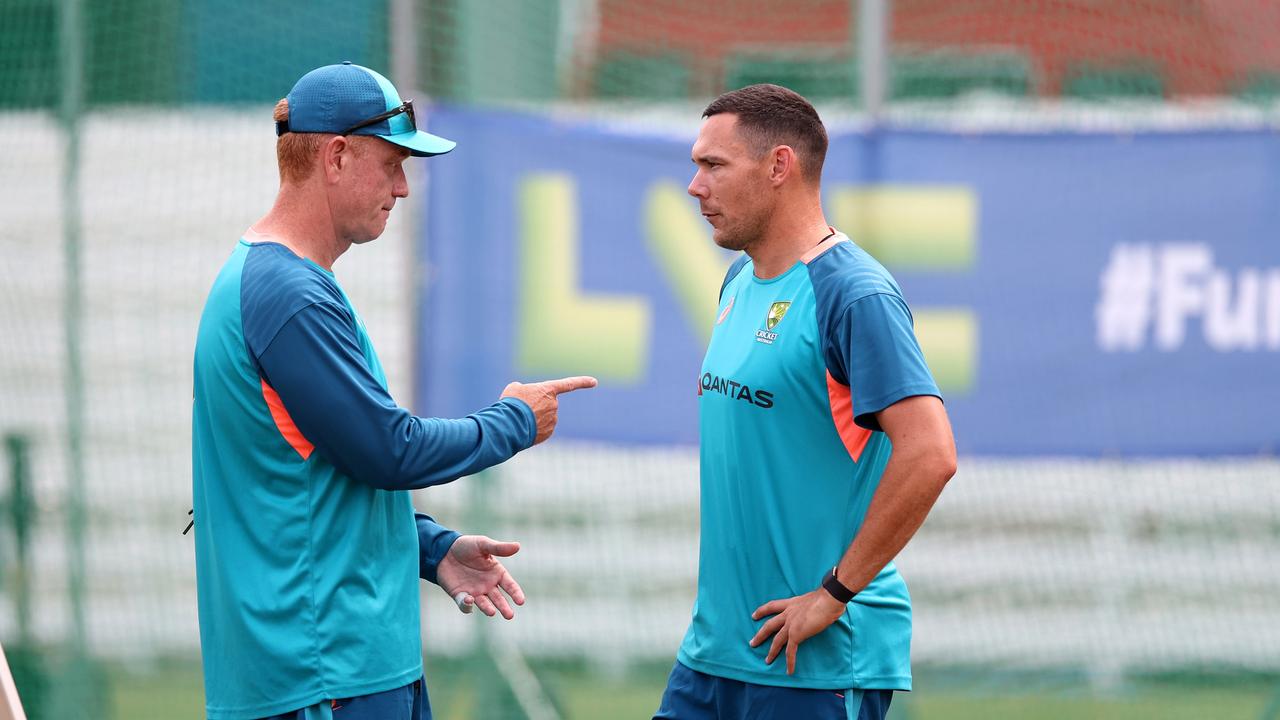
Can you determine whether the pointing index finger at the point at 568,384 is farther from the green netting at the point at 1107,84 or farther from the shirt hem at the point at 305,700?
the green netting at the point at 1107,84

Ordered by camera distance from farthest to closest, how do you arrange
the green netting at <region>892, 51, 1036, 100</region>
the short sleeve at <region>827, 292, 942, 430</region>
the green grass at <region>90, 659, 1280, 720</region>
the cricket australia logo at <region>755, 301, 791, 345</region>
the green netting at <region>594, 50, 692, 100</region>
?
the green netting at <region>594, 50, 692, 100</region>
the green netting at <region>892, 51, 1036, 100</region>
the green grass at <region>90, 659, 1280, 720</region>
the cricket australia logo at <region>755, 301, 791, 345</region>
the short sleeve at <region>827, 292, 942, 430</region>

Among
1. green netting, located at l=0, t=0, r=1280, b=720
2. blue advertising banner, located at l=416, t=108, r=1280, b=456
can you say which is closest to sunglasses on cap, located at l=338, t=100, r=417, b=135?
blue advertising banner, located at l=416, t=108, r=1280, b=456

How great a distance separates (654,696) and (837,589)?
3328 millimetres

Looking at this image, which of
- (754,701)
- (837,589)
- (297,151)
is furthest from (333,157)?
(754,701)

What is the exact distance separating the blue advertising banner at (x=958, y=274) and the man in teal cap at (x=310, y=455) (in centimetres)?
260

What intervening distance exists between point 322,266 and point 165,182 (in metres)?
3.64

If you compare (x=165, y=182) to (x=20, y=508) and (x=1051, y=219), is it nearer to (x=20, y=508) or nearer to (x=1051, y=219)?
(x=20, y=508)

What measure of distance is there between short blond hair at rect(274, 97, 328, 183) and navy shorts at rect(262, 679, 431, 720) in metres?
1.08

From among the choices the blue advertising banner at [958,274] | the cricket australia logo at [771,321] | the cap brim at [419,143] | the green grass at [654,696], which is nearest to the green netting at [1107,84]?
the blue advertising banner at [958,274]

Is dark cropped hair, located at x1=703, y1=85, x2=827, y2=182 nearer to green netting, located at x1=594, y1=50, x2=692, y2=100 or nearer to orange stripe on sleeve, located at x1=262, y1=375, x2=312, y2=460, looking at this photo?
orange stripe on sleeve, located at x1=262, y1=375, x2=312, y2=460

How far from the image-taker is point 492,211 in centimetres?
550

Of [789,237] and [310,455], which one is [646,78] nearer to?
[789,237]

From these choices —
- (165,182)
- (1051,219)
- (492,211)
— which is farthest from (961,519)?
(165,182)

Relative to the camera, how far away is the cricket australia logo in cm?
307
